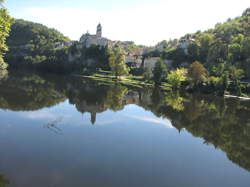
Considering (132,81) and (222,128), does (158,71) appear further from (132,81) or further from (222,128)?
(222,128)

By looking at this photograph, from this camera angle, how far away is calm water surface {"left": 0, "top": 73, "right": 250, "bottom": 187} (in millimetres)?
14977

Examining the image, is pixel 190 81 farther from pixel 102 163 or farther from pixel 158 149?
pixel 102 163

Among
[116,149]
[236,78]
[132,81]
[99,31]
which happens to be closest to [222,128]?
[116,149]

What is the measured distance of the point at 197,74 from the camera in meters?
72.2

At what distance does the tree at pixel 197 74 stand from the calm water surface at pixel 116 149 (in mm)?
36992

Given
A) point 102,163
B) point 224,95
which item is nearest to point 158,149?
point 102,163

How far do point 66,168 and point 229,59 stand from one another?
92407 mm

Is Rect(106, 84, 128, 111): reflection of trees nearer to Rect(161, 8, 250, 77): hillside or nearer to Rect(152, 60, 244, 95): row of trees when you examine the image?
Rect(152, 60, 244, 95): row of trees

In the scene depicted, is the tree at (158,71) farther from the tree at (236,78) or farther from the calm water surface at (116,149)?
the calm water surface at (116,149)

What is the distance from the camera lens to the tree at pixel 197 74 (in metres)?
71.9

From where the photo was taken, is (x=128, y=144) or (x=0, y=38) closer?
(x=0, y=38)

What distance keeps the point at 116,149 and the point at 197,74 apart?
57243 millimetres

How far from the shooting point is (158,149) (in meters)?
21.7

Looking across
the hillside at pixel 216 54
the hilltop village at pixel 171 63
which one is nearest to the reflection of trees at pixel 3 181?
the hilltop village at pixel 171 63
